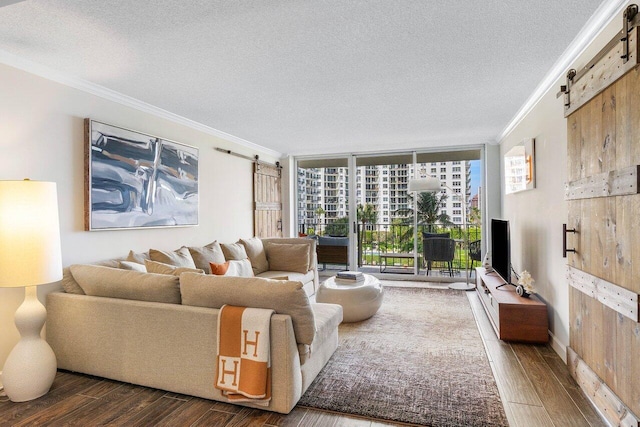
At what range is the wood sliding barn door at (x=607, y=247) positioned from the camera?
1811 millimetres

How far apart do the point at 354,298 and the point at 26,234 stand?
2862 mm

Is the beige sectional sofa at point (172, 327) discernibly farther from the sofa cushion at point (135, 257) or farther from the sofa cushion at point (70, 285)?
the sofa cushion at point (135, 257)

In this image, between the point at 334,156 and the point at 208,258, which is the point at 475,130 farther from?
the point at 208,258

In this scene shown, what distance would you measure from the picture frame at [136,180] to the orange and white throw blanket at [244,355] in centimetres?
188

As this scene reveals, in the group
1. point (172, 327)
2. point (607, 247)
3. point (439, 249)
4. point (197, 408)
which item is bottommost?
point (197, 408)

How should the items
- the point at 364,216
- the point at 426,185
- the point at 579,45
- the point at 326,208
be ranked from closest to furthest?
the point at 579,45, the point at 426,185, the point at 364,216, the point at 326,208

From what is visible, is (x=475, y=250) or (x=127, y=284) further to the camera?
(x=475, y=250)

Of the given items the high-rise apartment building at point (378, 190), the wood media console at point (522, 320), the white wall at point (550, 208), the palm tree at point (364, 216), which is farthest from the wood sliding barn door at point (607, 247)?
the palm tree at point (364, 216)

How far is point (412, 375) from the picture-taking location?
8.66 feet

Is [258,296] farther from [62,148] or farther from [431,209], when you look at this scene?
[431,209]

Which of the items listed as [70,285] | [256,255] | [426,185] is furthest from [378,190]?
[70,285]

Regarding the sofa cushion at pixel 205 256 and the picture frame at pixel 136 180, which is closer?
the picture frame at pixel 136 180

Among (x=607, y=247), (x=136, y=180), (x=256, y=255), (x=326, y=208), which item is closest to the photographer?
(x=607, y=247)

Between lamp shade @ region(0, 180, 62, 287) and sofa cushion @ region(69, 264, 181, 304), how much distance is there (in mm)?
296
